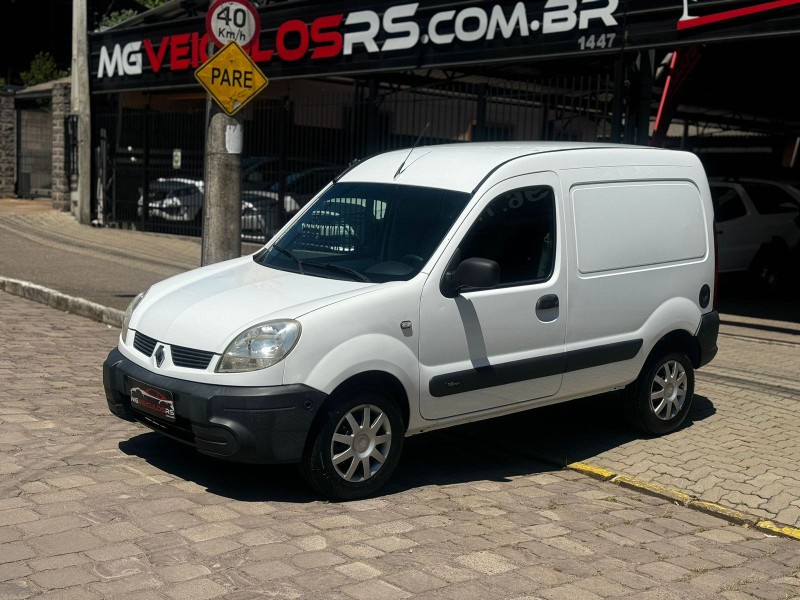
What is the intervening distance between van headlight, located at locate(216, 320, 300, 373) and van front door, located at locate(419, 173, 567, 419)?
2.67ft

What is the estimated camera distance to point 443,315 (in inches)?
229

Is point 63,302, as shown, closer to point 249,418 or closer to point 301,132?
point 249,418

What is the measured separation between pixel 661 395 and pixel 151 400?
3600mm

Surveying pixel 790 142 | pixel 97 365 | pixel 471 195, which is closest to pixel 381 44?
pixel 97 365

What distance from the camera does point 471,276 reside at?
5.75 m

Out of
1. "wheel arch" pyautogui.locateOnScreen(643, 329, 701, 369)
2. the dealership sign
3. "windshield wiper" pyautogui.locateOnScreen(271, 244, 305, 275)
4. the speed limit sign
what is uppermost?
the dealership sign

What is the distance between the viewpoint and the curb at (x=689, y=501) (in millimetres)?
5609

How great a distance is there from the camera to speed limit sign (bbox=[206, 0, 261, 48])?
32.2 feet

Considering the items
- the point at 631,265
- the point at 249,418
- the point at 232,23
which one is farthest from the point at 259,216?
the point at 249,418

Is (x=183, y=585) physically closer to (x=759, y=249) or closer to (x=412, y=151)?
(x=412, y=151)

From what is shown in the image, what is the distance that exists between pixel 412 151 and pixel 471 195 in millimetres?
814

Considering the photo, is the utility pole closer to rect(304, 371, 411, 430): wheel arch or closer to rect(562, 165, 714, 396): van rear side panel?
rect(562, 165, 714, 396): van rear side panel

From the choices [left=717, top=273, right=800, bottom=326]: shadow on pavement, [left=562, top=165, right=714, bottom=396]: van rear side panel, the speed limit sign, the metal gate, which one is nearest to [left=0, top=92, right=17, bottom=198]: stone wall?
the metal gate

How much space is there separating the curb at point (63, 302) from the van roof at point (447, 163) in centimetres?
457
